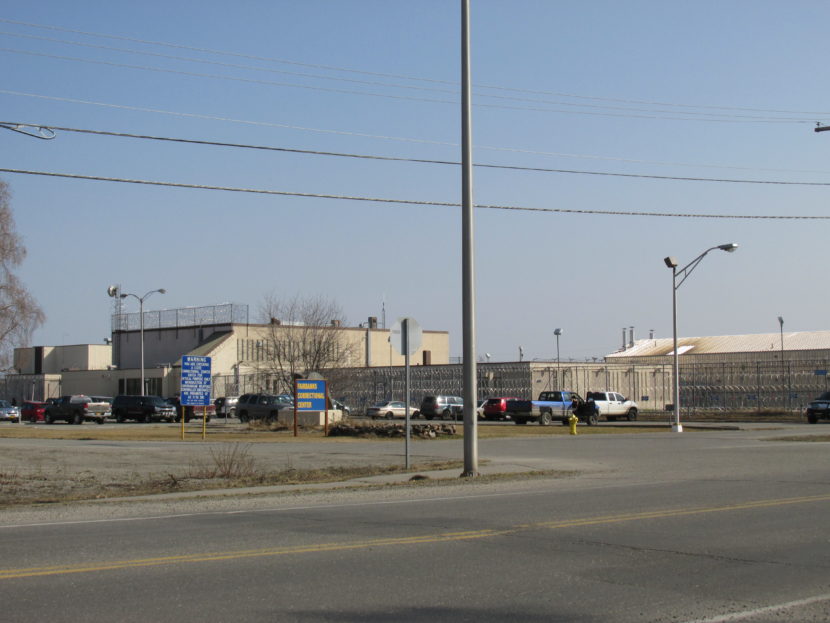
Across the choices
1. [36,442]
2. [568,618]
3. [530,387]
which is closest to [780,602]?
[568,618]

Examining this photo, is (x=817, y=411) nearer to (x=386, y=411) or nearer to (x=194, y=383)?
(x=386, y=411)

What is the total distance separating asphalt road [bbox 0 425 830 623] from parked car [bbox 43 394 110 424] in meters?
43.2

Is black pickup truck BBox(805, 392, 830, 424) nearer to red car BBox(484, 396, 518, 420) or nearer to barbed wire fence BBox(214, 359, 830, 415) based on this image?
barbed wire fence BBox(214, 359, 830, 415)

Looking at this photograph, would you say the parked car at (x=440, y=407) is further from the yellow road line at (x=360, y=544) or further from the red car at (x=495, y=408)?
the yellow road line at (x=360, y=544)

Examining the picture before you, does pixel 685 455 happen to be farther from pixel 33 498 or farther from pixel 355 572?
pixel 355 572

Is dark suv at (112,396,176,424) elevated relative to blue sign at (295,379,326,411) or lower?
lower

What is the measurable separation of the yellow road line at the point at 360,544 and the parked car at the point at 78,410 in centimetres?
4826

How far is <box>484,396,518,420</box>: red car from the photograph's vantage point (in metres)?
54.3

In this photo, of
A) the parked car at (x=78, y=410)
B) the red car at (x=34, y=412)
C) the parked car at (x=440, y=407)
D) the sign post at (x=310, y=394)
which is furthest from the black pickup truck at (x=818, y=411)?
the red car at (x=34, y=412)

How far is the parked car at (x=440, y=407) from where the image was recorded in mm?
57500

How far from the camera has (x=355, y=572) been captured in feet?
28.4

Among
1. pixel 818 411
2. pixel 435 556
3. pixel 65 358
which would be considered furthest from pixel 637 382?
pixel 435 556

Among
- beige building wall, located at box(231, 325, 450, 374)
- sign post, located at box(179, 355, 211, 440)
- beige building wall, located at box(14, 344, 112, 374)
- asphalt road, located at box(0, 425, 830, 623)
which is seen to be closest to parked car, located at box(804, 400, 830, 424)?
sign post, located at box(179, 355, 211, 440)

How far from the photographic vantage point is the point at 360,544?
1025cm
